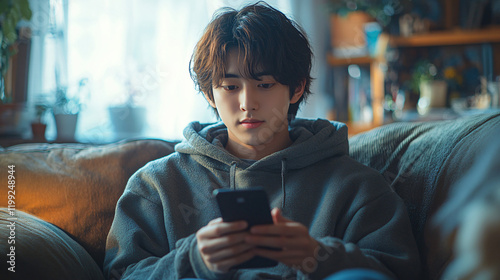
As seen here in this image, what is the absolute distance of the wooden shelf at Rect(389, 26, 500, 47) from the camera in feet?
8.70

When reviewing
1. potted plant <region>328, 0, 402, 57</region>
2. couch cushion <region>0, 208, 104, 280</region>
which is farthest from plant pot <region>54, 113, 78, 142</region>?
potted plant <region>328, 0, 402, 57</region>

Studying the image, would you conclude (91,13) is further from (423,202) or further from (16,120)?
(423,202)

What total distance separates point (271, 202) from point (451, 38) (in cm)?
215

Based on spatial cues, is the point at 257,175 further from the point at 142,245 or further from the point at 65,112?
the point at 65,112

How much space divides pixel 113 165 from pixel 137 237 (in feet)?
→ 0.94

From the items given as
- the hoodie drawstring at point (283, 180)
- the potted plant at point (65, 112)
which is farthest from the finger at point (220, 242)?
the potted plant at point (65, 112)

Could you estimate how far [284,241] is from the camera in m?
0.77

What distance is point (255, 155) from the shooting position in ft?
3.73

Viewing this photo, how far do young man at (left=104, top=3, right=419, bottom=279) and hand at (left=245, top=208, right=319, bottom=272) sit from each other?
9 centimetres

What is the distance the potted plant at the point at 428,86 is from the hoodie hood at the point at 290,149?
174 cm

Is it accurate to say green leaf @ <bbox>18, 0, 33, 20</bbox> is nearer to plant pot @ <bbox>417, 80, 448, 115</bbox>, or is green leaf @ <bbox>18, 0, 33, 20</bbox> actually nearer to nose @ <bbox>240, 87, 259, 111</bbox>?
nose @ <bbox>240, 87, 259, 111</bbox>

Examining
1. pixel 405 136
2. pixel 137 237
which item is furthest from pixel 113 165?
pixel 405 136

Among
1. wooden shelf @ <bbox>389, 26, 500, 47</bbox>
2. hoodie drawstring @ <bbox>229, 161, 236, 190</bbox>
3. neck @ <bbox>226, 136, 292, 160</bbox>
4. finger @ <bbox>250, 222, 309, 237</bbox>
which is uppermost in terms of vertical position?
wooden shelf @ <bbox>389, 26, 500, 47</bbox>

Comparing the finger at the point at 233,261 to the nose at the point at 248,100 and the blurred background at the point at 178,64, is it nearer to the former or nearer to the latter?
the nose at the point at 248,100
